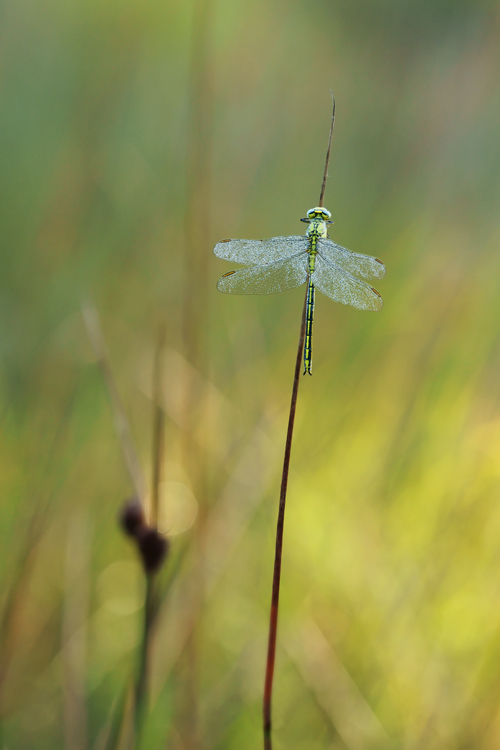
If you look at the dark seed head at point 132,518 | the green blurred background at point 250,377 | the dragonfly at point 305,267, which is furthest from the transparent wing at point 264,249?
the dark seed head at point 132,518

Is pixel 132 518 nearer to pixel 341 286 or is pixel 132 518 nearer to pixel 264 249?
pixel 341 286

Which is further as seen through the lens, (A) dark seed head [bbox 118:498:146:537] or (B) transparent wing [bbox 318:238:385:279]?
(B) transparent wing [bbox 318:238:385:279]

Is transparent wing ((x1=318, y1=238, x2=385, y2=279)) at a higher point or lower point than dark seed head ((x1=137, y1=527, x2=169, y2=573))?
higher

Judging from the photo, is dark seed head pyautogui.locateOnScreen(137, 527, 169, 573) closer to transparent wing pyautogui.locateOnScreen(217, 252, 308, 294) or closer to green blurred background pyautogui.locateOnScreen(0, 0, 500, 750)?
green blurred background pyautogui.locateOnScreen(0, 0, 500, 750)

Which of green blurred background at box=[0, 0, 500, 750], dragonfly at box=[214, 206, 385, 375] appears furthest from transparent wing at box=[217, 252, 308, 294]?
green blurred background at box=[0, 0, 500, 750]

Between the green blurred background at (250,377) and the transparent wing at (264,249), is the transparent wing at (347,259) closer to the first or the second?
the transparent wing at (264,249)

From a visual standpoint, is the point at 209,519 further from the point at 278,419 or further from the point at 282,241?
the point at 282,241

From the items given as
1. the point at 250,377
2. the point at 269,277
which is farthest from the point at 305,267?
the point at 250,377
